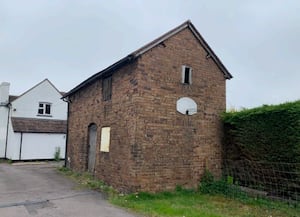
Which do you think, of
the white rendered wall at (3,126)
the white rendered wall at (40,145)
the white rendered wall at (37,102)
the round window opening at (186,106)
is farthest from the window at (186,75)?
the white rendered wall at (3,126)

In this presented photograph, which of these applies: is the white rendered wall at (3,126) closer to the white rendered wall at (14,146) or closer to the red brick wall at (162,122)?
the white rendered wall at (14,146)

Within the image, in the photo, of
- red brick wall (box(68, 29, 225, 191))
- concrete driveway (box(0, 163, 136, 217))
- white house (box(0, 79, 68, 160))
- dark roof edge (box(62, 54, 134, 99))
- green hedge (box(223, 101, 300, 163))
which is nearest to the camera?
concrete driveway (box(0, 163, 136, 217))

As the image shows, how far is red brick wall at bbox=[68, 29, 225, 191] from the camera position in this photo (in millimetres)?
10859

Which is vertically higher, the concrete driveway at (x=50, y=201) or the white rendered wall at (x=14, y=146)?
the white rendered wall at (x=14, y=146)

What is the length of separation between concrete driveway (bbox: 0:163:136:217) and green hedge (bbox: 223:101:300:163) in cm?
543

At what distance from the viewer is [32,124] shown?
26.0m

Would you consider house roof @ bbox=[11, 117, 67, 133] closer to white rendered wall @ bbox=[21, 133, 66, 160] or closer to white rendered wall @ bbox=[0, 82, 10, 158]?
white rendered wall @ bbox=[21, 133, 66, 160]

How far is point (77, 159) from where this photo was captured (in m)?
16.4

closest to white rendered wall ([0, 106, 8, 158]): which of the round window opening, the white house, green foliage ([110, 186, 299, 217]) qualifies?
the white house

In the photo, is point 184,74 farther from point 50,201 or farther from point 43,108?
point 43,108

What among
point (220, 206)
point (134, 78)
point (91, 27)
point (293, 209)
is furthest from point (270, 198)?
point (91, 27)

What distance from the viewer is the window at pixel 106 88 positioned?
13.2 meters

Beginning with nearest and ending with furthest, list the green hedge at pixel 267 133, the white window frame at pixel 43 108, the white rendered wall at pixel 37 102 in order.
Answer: the green hedge at pixel 267 133 < the white rendered wall at pixel 37 102 < the white window frame at pixel 43 108

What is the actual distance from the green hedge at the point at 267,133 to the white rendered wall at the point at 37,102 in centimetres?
1998
